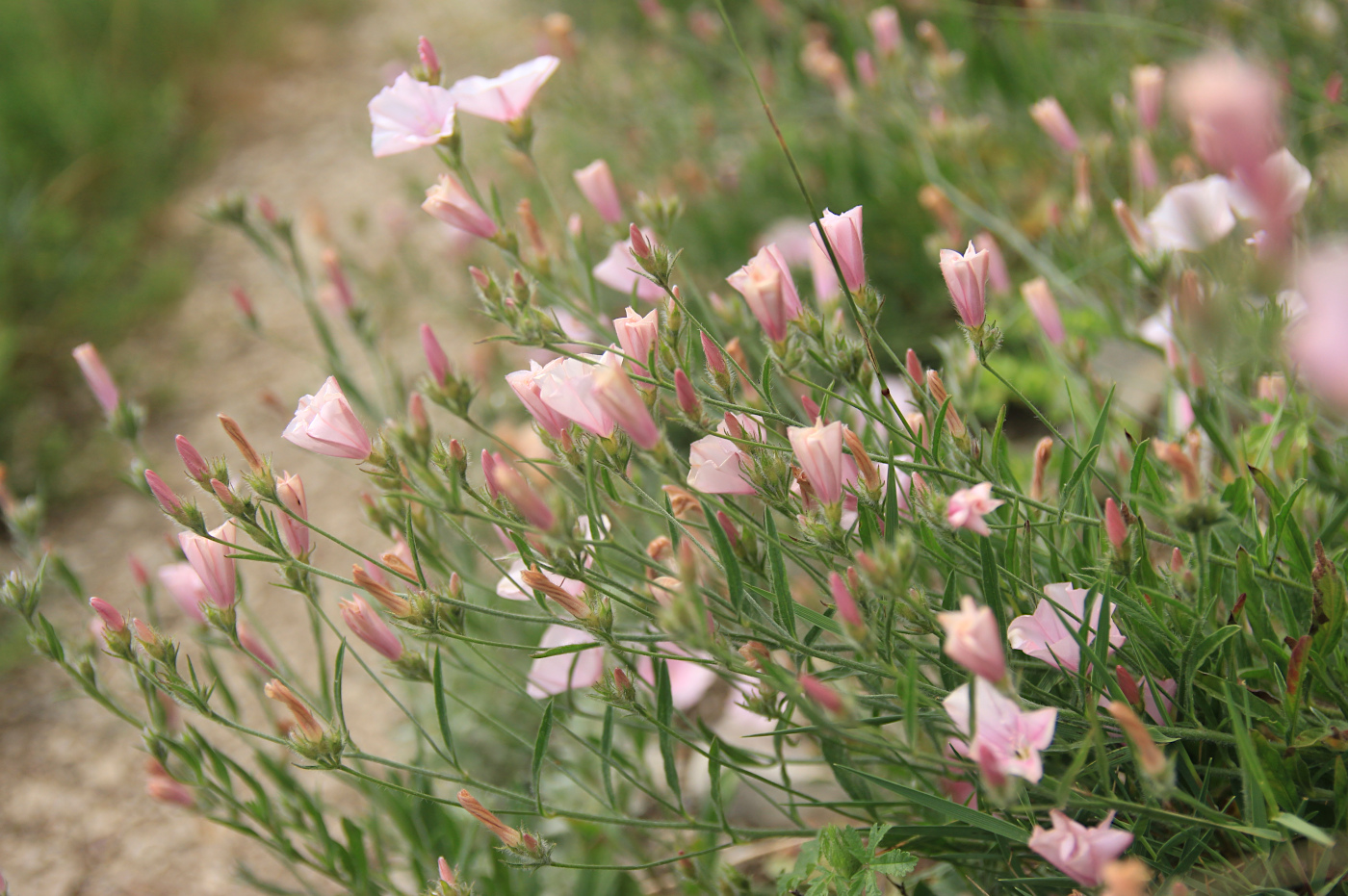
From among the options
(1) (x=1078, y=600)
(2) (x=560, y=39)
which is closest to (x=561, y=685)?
(1) (x=1078, y=600)

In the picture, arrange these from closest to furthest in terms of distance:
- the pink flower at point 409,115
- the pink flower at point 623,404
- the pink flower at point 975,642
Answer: the pink flower at point 975,642, the pink flower at point 623,404, the pink flower at point 409,115

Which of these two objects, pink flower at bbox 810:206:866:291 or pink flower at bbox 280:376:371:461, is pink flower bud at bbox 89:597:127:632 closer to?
pink flower at bbox 280:376:371:461

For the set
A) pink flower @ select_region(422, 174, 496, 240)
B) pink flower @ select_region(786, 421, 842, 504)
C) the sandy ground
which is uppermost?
pink flower @ select_region(422, 174, 496, 240)

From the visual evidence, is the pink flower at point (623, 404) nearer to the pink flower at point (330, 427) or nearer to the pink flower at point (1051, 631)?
the pink flower at point (330, 427)

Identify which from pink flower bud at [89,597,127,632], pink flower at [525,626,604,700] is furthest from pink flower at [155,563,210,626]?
pink flower at [525,626,604,700]

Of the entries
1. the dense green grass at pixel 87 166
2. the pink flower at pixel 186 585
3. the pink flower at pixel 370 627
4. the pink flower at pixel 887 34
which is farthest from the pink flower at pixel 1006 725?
the dense green grass at pixel 87 166

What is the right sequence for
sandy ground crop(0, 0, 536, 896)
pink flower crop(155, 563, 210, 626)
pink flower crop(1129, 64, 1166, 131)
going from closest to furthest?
pink flower crop(155, 563, 210, 626)
pink flower crop(1129, 64, 1166, 131)
sandy ground crop(0, 0, 536, 896)

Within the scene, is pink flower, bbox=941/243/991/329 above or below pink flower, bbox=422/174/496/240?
below
